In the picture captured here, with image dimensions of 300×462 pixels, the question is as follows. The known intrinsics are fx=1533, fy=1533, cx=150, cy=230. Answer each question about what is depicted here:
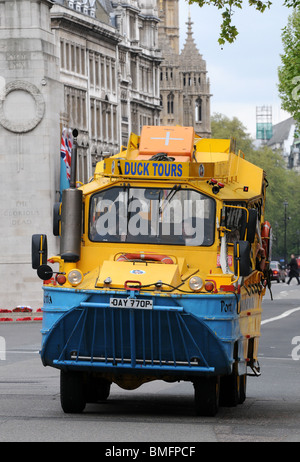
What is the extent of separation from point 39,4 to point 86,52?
192 feet

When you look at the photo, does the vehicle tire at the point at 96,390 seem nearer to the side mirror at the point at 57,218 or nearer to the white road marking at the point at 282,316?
the side mirror at the point at 57,218

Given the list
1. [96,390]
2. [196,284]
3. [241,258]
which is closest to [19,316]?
[96,390]

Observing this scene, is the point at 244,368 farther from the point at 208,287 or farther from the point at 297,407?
the point at 208,287

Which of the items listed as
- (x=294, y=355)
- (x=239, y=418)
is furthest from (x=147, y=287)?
(x=294, y=355)

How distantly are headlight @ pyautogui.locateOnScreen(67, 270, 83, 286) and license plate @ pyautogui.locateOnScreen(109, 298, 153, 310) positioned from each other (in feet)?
1.91

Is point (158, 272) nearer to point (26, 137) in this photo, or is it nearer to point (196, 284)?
point (196, 284)

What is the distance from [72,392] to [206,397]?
141 centimetres

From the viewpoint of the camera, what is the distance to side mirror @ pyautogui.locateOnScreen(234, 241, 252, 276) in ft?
51.7

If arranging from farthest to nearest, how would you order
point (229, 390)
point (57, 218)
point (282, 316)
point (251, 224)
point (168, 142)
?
point (282, 316) < point (229, 390) < point (168, 142) < point (57, 218) < point (251, 224)

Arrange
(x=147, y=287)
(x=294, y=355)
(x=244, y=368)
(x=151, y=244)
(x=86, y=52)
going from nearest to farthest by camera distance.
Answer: (x=147, y=287)
(x=151, y=244)
(x=244, y=368)
(x=294, y=355)
(x=86, y=52)

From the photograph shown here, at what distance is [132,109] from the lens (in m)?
123

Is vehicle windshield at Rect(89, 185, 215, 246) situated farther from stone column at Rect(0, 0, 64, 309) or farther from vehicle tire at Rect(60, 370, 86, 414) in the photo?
stone column at Rect(0, 0, 64, 309)

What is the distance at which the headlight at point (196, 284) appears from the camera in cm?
1548

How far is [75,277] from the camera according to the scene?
1580cm
